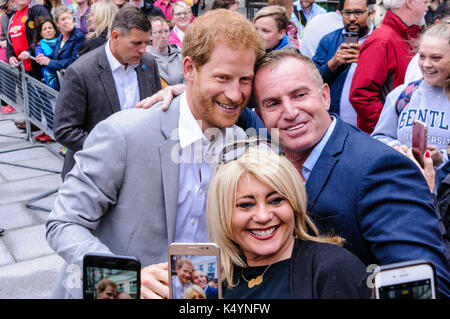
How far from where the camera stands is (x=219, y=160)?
2.02 meters

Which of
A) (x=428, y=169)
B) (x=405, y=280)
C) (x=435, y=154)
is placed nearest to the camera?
(x=405, y=280)

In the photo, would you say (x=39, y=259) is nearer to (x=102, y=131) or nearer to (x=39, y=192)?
(x=39, y=192)

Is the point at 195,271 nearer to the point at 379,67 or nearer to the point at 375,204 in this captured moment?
the point at 375,204

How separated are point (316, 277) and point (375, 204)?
0.32 m

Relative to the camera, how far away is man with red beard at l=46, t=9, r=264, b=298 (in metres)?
2.08

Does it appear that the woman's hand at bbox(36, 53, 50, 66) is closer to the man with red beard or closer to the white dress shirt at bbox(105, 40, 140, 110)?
the white dress shirt at bbox(105, 40, 140, 110)

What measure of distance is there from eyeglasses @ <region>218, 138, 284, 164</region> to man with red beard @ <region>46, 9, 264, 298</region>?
0.22 metres

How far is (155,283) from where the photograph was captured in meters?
1.67

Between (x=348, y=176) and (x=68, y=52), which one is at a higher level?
(x=348, y=176)

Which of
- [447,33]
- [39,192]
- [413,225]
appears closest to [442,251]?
[413,225]

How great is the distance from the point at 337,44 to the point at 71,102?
92.7 inches

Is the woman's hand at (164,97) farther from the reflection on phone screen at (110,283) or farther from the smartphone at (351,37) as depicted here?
the smartphone at (351,37)

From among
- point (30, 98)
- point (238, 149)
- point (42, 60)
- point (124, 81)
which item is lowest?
point (30, 98)

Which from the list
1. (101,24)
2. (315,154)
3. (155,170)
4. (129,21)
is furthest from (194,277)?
(101,24)
